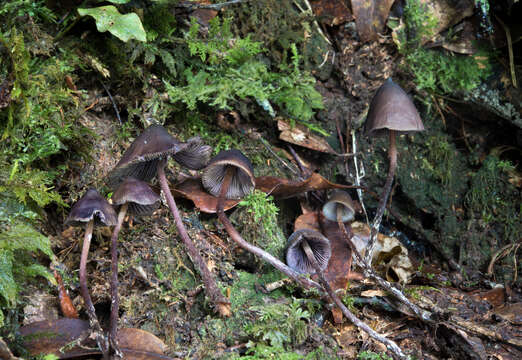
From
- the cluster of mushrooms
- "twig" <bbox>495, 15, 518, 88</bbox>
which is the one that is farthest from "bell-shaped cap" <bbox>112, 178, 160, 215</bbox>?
"twig" <bbox>495, 15, 518, 88</bbox>

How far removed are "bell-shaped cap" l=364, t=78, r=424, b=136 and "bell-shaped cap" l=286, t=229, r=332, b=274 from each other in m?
0.84

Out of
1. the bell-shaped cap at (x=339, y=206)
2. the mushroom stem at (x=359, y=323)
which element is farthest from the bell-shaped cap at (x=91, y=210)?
the bell-shaped cap at (x=339, y=206)

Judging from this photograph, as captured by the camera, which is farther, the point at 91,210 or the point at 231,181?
the point at 231,181

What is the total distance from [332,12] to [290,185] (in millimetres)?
1831

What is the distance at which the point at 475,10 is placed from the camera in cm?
373

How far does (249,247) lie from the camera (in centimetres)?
259

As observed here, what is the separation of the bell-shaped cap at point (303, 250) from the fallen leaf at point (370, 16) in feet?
6.78

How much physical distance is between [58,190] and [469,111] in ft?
11.8

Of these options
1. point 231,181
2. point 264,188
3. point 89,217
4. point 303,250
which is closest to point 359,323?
point 303,250

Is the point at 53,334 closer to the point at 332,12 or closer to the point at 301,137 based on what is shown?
the point at 301,137

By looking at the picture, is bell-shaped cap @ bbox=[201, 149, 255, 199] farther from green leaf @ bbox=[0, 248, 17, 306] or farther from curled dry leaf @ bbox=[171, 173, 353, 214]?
green leaf @ bbox=[0, 248, 17, 306]

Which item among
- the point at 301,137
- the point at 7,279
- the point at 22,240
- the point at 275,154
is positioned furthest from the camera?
the point at 301,137

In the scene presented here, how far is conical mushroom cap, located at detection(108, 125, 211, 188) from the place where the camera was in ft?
7.22

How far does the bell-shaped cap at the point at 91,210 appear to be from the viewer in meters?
2.05
